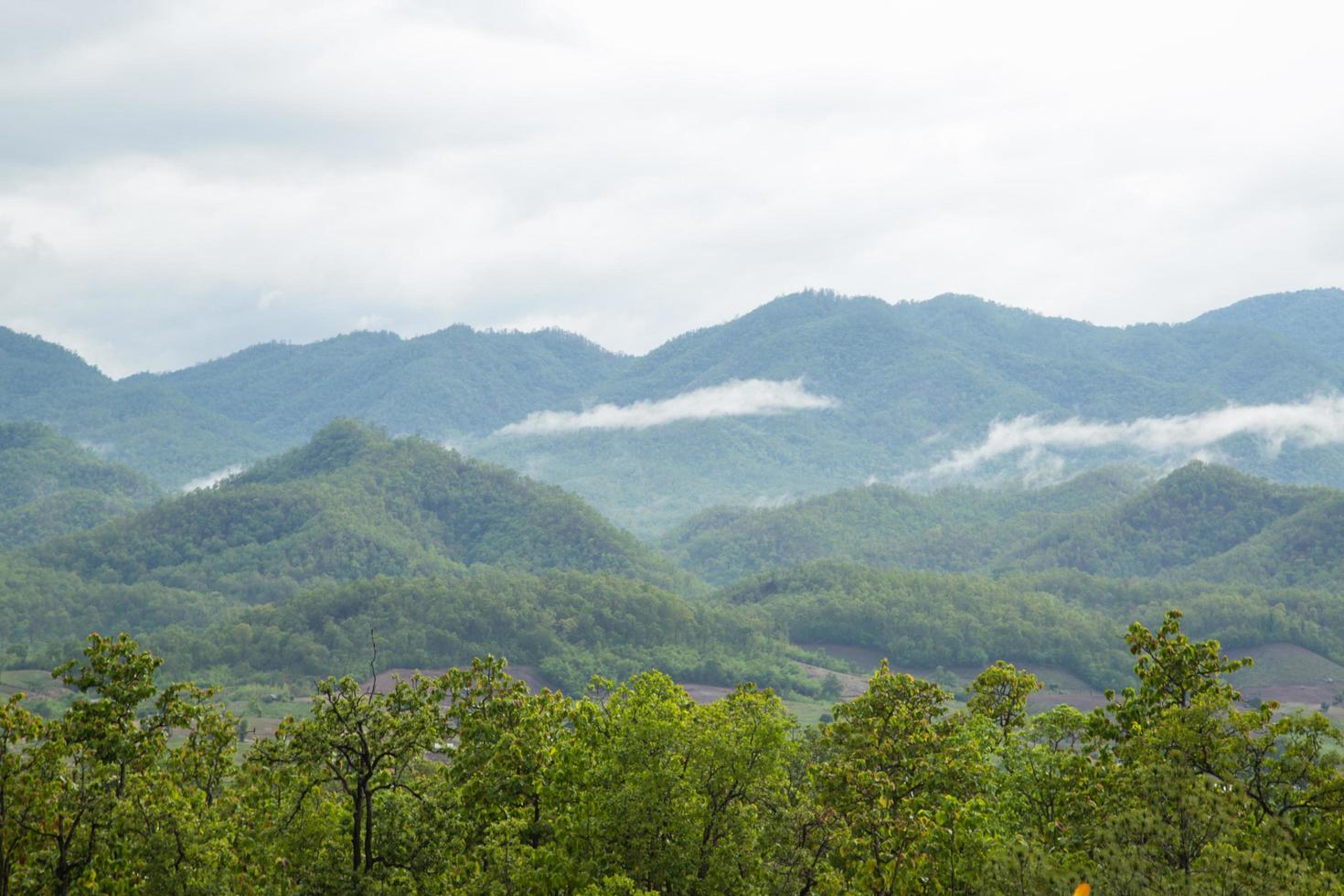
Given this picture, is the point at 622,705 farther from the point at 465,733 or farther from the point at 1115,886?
the point at 1115,886

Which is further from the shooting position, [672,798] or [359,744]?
[672,798]

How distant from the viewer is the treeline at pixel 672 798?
29062mm

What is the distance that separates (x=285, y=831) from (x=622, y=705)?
35.2 feet

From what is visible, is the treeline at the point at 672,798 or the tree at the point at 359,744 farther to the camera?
the tree at the point at 359,744

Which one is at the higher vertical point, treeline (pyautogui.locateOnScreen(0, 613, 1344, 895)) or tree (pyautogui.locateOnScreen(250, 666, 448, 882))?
tree (pyautogui.locateOnScreen(250, 666, 448, 882))

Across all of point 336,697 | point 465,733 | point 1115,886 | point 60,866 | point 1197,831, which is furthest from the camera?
point 465,733

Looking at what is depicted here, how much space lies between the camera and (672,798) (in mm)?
34125

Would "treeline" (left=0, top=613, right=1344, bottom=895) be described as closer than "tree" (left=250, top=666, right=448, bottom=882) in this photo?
Yes

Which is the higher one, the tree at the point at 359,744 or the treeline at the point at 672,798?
the tree at the point at 359,744

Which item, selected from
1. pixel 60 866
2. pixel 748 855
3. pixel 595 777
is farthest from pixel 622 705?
pixel 60 866

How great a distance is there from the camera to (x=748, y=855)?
113ft

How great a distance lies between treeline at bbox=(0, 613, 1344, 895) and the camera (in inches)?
1144

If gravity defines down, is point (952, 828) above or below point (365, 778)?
below

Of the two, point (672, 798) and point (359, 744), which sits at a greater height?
point (359, 744)
